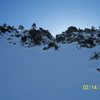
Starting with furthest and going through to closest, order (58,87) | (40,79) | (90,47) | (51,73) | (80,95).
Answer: (90,47) < (51,73) < (40,79) < (58,87) < (80,95)

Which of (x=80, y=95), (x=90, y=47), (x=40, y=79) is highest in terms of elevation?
(x=90, y=47)

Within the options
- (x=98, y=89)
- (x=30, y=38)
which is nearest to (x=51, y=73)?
(x=98, y=89)

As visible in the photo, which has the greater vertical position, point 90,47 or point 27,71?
point 90,47

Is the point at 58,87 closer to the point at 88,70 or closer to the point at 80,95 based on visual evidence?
the point at 80,95

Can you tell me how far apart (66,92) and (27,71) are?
5.39 m

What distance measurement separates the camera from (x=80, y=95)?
940 centimetres

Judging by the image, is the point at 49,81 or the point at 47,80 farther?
the point at 47,80

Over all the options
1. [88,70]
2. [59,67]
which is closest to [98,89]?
[88,70]

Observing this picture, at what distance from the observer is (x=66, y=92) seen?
392 inches

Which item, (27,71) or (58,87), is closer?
(58,87)

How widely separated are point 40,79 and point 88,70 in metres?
4.50

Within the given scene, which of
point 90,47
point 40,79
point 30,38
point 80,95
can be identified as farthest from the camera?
point 30,38

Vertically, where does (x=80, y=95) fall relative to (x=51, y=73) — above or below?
below

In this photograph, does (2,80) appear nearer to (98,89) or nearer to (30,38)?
(98,89)
